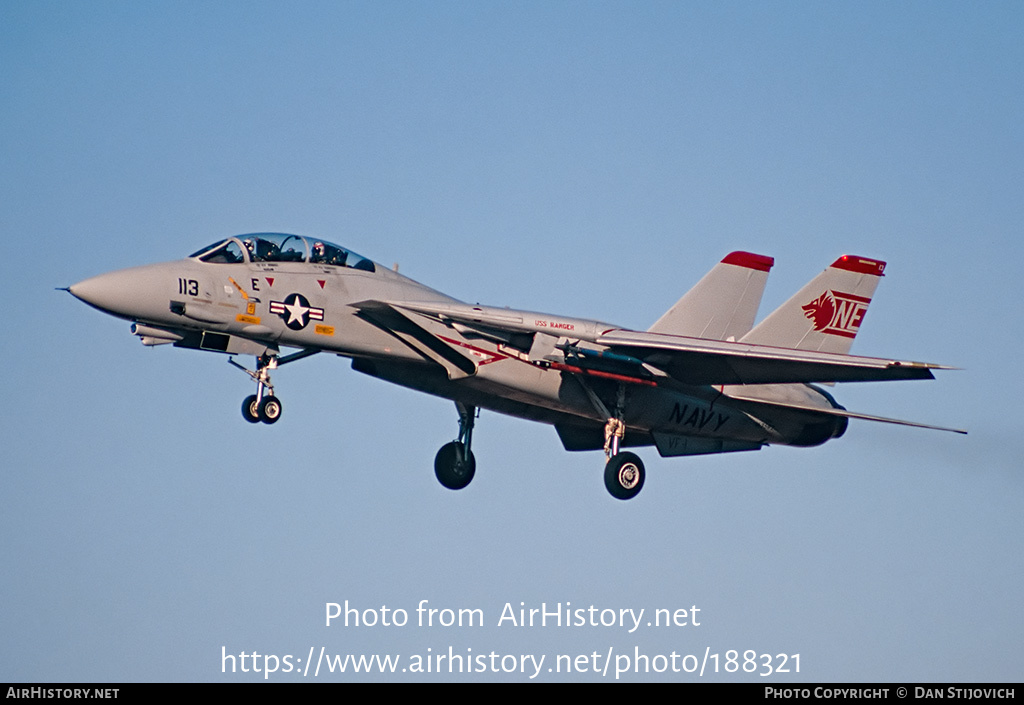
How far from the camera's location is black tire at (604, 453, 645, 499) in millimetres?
23953

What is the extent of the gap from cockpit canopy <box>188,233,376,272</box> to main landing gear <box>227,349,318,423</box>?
61.8 inches

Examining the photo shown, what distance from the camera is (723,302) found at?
25922 millimetres

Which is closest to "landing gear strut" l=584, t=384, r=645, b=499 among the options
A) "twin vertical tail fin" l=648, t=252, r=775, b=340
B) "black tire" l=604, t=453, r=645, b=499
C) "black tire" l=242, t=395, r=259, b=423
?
"black tire" l=604, t=453, r=645, b=499

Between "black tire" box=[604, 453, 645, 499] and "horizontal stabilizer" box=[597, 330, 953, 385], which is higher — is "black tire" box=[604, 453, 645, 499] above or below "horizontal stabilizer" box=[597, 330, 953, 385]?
below

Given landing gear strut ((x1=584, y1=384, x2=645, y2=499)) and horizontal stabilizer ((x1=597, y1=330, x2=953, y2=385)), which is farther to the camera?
landing gear strut ((x1=584, y1=384, x2=645, y2=499))

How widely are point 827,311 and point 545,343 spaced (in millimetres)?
6167

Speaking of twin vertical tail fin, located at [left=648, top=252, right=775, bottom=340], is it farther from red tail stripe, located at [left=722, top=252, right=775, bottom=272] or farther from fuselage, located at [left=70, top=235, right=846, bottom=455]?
fuselage, located at [left=70, top=235, right=846, bottom=455]

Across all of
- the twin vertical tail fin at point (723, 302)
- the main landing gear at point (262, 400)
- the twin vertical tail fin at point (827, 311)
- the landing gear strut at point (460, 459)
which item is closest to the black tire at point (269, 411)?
the main landing gear at point (262, 400)

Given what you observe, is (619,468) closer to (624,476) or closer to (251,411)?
(624,476)

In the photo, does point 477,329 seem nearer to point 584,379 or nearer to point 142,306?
point 584,379

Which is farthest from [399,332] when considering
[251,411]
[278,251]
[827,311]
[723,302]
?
[827,311]

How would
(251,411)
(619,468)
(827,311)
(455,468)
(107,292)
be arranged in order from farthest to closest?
(455,468) → (827,311) → (619,468) → (251,411) → (107,292)

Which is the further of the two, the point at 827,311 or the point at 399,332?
the point at 827,311
